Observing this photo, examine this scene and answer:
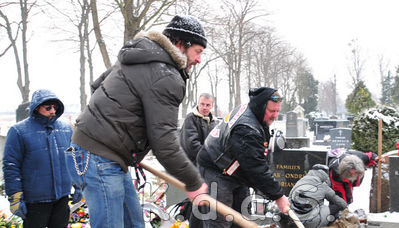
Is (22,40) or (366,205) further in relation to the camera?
(22,40)

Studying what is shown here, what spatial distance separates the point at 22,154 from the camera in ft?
10.6

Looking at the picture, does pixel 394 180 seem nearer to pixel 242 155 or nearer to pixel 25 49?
pixel 242 155

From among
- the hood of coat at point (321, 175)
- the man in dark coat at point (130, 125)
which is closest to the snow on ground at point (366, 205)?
the hood of coat at point (321, 175)

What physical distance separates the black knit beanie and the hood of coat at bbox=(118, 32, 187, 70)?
0.14m

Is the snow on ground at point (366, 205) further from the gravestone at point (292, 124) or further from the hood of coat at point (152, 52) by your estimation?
the gravestone at point (292, 124)

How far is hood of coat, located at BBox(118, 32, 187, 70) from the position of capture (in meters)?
1.91

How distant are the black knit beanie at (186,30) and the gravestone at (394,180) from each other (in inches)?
168

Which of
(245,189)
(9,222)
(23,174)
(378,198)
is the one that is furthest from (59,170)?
(378,198)

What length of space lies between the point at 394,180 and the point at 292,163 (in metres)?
1.58

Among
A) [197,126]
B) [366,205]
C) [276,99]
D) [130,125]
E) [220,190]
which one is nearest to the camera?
[130,125]

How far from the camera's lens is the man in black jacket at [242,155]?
2.93m

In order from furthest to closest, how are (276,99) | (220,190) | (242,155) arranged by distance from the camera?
(220,190) → (276,99) → (242,155)

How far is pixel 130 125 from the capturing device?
1.90m

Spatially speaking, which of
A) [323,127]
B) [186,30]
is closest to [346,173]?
[186,30]
